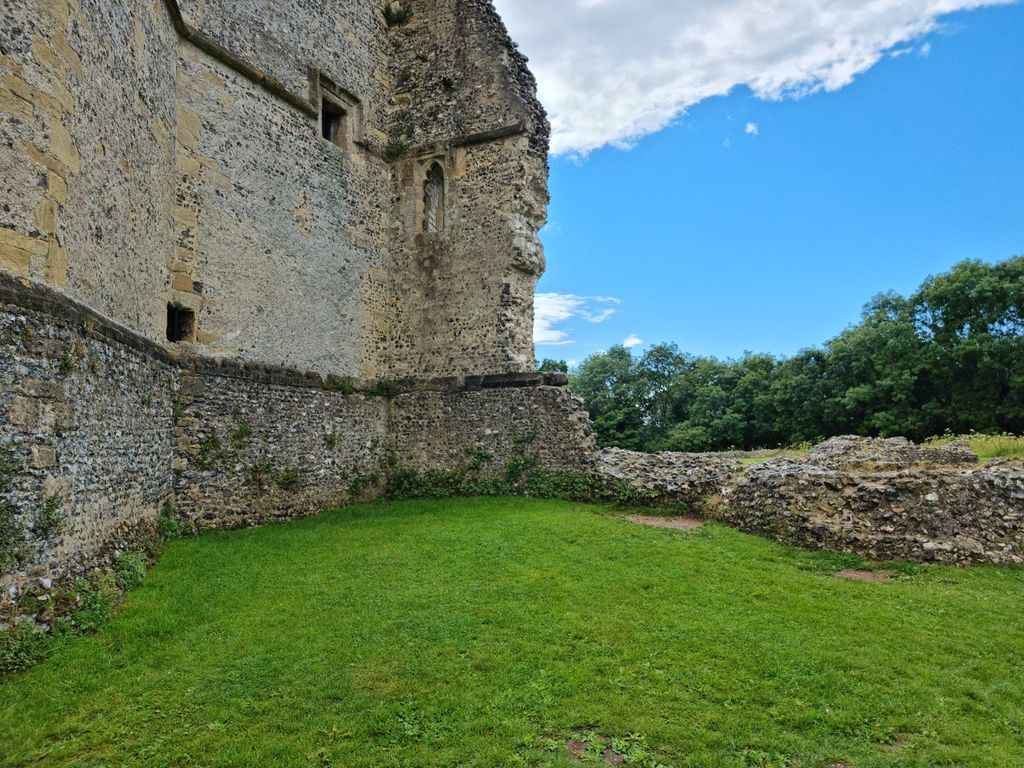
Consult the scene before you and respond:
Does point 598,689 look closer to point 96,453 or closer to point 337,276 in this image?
point 96,453

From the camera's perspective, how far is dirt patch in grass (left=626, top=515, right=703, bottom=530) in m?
10.7

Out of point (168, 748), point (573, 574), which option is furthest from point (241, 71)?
point (168, 748)

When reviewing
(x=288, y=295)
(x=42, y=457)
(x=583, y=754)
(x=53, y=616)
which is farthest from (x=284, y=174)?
(x=583, y=754)

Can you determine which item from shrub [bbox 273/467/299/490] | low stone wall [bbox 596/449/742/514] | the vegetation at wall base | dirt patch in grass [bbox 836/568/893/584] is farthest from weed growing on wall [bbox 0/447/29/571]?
low stone wall [bbox 596/449/742/514]

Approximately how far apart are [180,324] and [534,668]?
28.7 ft

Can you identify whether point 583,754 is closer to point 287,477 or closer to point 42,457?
point 42,457

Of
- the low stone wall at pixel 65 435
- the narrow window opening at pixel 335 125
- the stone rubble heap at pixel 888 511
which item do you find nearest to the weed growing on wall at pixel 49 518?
the low stone wall at pixel 65 435

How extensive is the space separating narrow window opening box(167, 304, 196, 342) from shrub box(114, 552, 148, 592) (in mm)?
4290

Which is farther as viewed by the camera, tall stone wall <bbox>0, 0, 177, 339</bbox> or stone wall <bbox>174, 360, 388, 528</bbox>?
stone wall <bbox>174, 360, 388, 528</bbox>

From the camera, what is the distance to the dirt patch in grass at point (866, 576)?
7.71 meters

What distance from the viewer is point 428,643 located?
5.80 m

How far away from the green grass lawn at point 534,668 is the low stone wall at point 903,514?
0.56m

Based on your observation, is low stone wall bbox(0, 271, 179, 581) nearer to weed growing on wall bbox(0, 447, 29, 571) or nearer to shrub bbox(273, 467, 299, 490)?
weed growing on wall bbox(0, 447, 29, 571)

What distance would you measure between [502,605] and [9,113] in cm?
696
